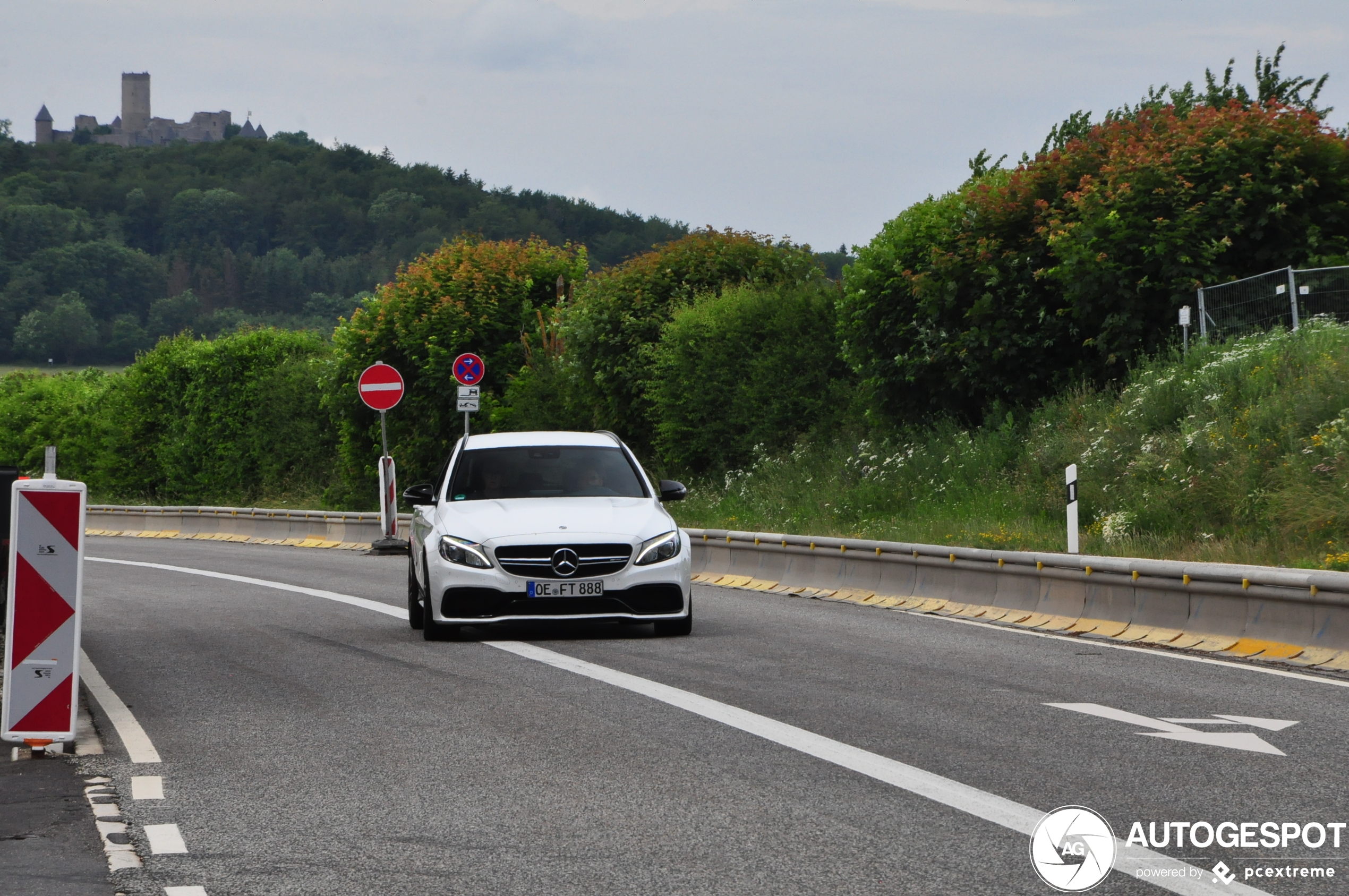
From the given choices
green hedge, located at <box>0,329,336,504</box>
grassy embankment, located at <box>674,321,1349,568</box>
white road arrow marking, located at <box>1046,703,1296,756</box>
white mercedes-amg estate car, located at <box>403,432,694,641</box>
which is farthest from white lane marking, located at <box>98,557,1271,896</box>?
green hedge, located at <box>0,329,336,504</box>

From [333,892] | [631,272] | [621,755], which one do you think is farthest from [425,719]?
[631,272]

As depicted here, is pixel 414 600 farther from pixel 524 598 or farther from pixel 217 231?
pixel 217 231

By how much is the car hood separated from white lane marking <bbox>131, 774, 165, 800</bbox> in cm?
541

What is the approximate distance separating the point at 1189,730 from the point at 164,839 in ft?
16.2

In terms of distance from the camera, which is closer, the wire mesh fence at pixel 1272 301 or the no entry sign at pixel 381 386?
the wire mesh fence at pixel 1272 301

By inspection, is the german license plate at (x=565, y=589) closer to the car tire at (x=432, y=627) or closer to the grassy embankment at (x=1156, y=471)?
the car tire at (x=432, y=627)

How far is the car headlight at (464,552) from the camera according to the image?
42.5ft

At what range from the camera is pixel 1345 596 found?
36.7 feet

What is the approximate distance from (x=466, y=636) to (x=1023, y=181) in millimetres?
14120

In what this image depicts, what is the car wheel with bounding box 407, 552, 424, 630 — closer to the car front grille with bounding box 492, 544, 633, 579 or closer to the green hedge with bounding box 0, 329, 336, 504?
the car front grille with bounding box 492, 544, 633, 579

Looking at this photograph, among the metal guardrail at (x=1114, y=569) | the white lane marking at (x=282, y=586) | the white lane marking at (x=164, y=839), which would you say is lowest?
the white lane marking at (x=164, y=839)

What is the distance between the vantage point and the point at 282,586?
20.3 meters

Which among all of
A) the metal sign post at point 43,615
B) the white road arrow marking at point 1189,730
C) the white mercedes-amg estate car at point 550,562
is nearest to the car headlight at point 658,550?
the white mercedes-amg estate car at point 550,562

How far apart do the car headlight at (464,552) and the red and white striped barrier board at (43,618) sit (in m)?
4.91
